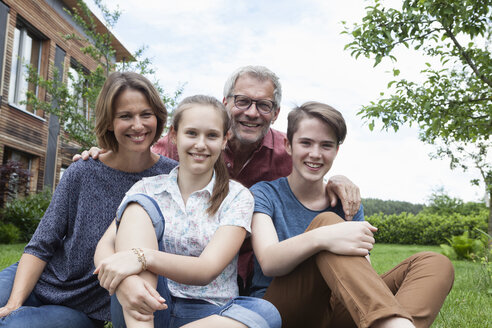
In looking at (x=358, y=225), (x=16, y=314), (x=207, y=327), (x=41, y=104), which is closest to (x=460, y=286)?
(x=358, y=225)

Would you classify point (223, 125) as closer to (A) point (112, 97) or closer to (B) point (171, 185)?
(B) point (171, 185)

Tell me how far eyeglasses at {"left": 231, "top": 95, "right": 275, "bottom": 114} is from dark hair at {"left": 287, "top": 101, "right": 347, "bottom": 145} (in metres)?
0.47

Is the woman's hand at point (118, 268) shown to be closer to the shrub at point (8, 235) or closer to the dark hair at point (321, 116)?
the dark hair at point (321, 116)

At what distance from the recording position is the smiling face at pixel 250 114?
117 inches

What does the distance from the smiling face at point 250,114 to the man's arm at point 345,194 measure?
707mm

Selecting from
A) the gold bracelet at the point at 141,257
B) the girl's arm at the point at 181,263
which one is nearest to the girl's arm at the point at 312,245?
the girl's arm at the point at 181,263

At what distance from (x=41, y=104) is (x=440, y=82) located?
9.90 m

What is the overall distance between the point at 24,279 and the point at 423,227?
19.3 metres

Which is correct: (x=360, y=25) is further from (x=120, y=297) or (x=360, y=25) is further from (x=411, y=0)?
(x=120, y=297)

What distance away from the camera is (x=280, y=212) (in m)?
2.38

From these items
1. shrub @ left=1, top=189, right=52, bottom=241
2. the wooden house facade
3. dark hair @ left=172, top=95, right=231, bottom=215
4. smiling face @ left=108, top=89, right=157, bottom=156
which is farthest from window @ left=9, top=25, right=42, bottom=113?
dark hair @ left=172, top=95, right=231, bottom=215

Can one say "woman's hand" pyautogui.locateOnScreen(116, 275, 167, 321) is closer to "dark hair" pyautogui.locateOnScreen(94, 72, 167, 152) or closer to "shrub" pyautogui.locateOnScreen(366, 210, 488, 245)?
"dark hair" pyautogui.locateOnScreen(94, 72, 167, 152)

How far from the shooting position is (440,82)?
7.34 meters

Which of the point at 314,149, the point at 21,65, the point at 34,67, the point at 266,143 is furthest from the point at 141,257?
the point at 34,67
